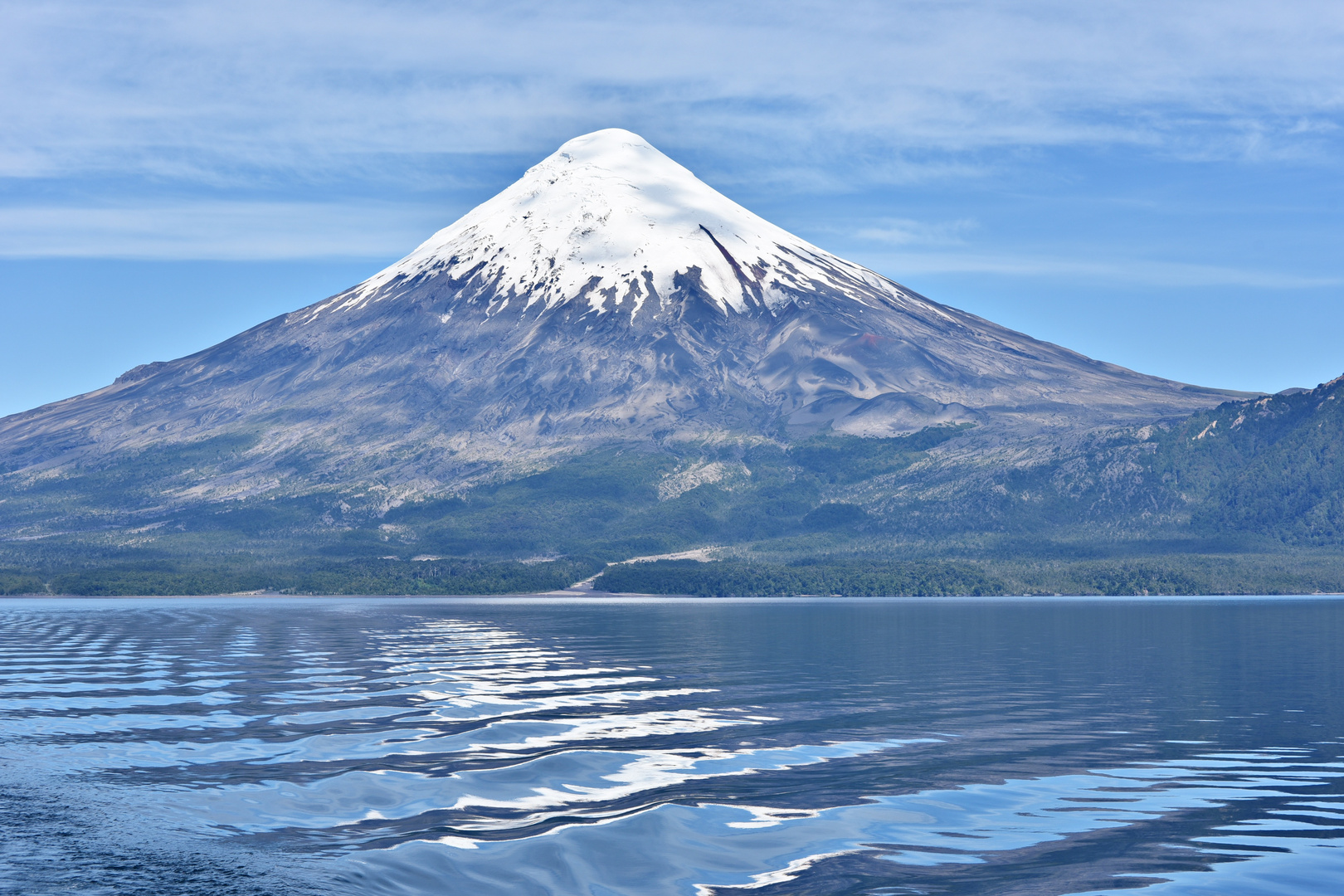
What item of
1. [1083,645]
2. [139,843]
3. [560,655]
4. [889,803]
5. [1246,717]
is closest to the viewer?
[139,843]

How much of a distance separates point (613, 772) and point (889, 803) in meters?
8.29

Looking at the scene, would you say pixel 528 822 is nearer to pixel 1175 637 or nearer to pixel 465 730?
pixel 465 730

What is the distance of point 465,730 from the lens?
44.6 m

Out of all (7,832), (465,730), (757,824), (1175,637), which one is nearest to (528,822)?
(757,824)

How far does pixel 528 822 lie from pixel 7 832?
11.8 m

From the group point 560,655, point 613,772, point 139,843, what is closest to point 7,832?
point 139,843

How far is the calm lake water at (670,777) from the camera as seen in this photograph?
25828 mm

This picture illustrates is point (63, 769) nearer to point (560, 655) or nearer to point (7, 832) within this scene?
point (7, 832)

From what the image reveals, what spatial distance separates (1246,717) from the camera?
160ft

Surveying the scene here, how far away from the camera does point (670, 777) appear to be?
3559cm

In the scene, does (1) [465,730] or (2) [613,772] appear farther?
(1) [465,730]

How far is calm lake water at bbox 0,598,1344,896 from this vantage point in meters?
25.8

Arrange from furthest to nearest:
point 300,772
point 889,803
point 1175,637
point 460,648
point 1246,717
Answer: point 1175,637 < point 460,648 < point 1246,717 < point 300,772 < point 889,803

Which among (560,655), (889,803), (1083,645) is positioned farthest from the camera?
(1083,645)
